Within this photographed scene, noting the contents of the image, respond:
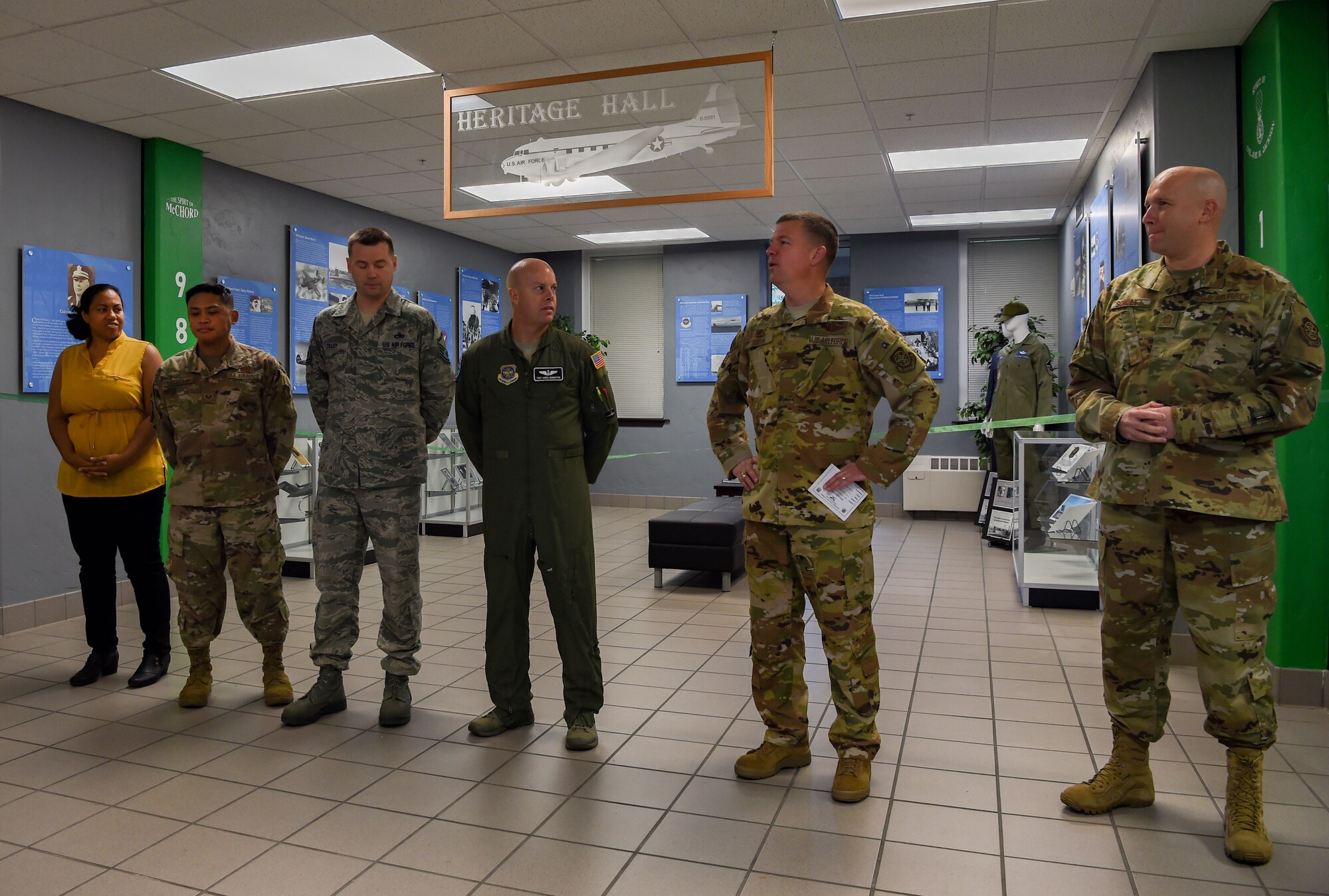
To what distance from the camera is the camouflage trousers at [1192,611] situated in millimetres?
2383

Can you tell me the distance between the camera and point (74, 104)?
527 centimetres

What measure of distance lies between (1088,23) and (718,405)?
2.95 meters

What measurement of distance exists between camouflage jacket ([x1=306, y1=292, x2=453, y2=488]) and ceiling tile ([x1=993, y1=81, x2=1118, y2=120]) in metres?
3.86

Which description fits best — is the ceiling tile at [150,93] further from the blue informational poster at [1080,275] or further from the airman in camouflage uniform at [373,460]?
the blue informational poster at [1080,275]

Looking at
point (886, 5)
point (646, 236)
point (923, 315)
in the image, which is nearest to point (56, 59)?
point (886, 5)

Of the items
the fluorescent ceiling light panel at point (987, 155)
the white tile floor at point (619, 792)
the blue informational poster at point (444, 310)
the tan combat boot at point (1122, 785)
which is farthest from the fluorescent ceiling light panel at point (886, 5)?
the blue informational poster at point (444, 310)

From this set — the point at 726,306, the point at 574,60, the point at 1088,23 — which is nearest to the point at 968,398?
the point at 726,306

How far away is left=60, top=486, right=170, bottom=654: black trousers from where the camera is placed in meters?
4.01

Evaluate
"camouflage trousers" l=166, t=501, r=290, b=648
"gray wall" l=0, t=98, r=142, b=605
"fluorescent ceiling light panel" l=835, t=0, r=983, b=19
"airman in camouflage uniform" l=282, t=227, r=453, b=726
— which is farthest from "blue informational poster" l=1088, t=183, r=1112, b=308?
"gray wall" l=0, t=98, r=142, b=605

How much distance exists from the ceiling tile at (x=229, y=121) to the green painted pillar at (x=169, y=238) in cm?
42

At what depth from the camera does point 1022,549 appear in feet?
18.6

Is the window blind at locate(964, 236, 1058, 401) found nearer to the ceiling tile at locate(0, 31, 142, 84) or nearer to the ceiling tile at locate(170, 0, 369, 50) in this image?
the ceiling tile at locate(170, 0, 369, 50)

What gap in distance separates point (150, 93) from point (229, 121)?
0.56 meters

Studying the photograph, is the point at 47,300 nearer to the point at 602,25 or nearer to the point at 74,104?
the point at 74,104
